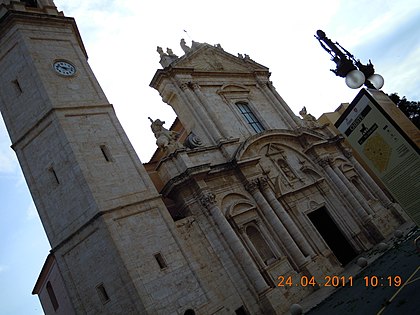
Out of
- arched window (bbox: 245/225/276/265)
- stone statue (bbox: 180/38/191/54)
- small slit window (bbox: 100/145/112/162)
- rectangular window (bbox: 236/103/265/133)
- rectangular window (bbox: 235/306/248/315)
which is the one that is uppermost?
stone statue (bbox: 180/38/191/54)

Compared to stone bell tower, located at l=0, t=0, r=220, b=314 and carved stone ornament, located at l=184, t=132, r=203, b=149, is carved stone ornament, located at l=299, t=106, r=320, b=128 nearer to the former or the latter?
carved stone ornament, located at l=184, t=132, r=203, b=149

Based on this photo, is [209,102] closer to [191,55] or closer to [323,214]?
[191,55]

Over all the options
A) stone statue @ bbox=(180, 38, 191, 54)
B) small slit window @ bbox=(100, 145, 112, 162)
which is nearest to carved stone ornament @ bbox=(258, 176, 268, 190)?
small slit window @ bbox=(100, 145, 112, 162)

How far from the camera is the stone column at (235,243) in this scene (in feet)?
46.8

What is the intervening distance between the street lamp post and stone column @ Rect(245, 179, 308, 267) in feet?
38.9

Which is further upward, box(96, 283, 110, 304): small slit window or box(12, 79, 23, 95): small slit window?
box(12, 79, 23, 95): small slit window

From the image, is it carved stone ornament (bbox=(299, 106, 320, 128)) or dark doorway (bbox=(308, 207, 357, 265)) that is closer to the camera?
dark doorway (bbox=(308, 207, 357, 265))

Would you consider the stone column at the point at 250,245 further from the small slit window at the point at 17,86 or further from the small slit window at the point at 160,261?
the small slit window at the point at 17,86

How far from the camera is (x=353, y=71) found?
5.29m

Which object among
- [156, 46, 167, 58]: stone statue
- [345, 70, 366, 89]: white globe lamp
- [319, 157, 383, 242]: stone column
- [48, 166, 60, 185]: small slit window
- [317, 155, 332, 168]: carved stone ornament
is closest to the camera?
[345, 70, 366, 89]: white globe lamp

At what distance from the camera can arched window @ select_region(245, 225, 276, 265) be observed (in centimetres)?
1614

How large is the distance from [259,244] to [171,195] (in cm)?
452

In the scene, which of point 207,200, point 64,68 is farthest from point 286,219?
point 64,68
